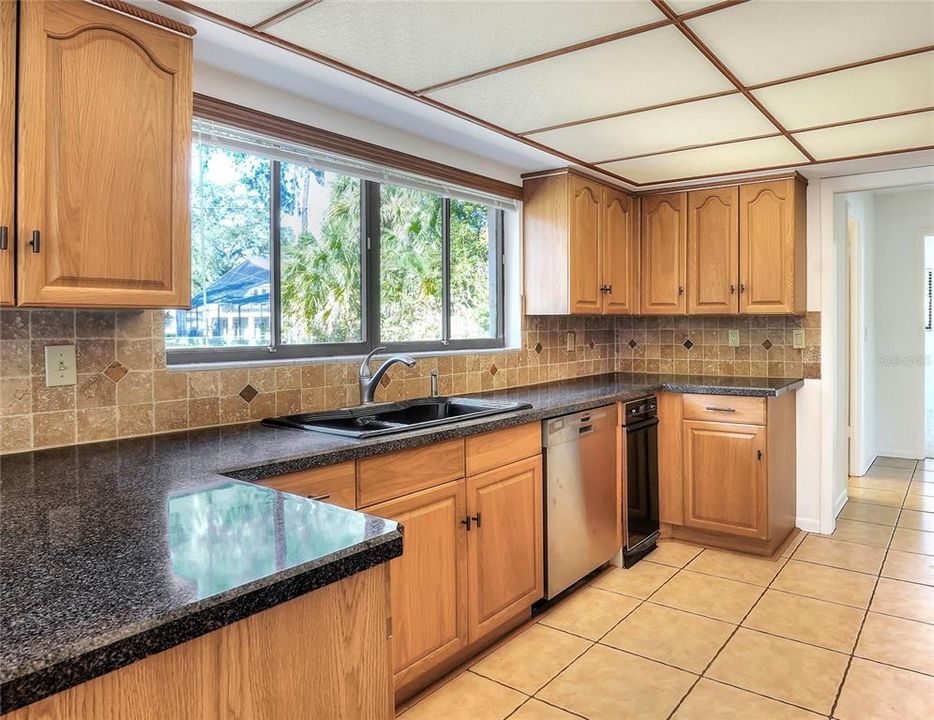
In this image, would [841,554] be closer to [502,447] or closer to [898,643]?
[898,643]

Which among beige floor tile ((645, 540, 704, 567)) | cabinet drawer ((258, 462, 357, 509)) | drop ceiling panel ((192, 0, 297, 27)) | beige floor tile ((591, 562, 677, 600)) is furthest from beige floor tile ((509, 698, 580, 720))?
drop ceiling panel ((192, 0, 297, 27))

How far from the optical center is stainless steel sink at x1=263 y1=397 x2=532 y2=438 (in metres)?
2.24

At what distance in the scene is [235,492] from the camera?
140cm

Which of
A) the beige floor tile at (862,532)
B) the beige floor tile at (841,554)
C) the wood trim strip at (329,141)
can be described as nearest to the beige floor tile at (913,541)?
the beige floor tile at (862,532)

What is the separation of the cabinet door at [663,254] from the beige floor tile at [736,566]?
1.49 meters

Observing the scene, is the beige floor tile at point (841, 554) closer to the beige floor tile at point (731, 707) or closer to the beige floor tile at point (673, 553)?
the beige floor tile at point (673, 553)

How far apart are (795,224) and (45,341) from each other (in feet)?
12.0

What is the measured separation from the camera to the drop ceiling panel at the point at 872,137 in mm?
2770

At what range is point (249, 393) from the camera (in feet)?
7.79

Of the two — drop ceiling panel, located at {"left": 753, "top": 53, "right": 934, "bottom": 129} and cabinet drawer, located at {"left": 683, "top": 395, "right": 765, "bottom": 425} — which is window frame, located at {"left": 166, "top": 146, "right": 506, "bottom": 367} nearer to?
cabinet drawer, located at {"left": 683, "top": 395, "right": 765, "bottom": 425}

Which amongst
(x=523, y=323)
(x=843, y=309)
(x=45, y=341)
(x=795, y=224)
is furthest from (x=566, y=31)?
(x=843, y=309)

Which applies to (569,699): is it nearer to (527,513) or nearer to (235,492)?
(527,513)

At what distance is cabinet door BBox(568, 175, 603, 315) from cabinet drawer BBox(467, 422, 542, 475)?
113 centimetres

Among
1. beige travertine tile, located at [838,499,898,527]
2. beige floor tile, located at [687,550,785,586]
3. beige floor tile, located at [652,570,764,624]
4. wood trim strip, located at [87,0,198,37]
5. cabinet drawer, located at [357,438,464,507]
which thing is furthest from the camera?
beige travertine tile, located at [838,499,898,527]
